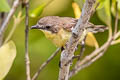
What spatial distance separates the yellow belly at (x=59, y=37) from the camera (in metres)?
1.52

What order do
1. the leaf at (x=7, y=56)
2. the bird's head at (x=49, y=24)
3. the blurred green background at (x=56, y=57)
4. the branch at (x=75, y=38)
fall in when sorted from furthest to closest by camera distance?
the blurred green background at (x=56, y=57) → the bird's head at (x=49, y=24) → the leaf at (x=7, y=56) → the branch at (x=75, y=38)

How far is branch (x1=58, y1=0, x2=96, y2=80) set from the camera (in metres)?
1.19

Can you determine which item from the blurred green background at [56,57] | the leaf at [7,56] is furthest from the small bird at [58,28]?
the blurred green background at [56,57]

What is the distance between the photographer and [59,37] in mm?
1548

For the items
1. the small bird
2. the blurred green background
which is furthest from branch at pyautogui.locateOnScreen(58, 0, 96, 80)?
the blurred green background

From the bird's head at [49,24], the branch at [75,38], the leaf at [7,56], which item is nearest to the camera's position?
the branch at [75,38]

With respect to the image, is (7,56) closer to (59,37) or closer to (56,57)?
(59,37)

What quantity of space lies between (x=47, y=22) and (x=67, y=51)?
0.26 metres

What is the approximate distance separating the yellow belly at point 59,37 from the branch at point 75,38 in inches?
5.4

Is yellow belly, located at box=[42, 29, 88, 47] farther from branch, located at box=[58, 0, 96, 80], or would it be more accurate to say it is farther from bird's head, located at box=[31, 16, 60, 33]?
branch, located at box=[58, 0, 96, 80]

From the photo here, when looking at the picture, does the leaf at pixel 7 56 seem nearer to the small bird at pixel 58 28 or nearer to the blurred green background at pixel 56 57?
the small bird at pixel 58 28

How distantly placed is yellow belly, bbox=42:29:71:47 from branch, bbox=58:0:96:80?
0.45 feet

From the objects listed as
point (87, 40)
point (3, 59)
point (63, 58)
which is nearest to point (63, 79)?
point (63, 58)

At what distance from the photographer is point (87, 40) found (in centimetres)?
175
